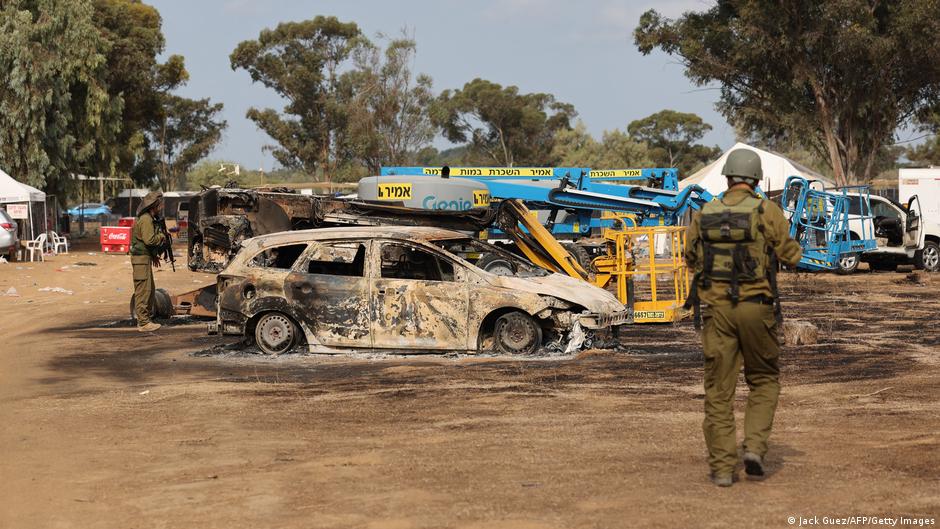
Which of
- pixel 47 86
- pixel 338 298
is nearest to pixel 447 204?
pixel 338 298

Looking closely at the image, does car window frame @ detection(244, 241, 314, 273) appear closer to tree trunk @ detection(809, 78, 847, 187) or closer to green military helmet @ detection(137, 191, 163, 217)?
green military helmet @ detection(137, 191, 163, 217)

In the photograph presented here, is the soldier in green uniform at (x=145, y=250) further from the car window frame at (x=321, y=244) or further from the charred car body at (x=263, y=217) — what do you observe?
the car window frame at (x=321, y=244)

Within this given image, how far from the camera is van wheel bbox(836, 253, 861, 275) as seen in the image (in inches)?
1012

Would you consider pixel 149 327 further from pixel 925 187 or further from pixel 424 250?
pixel 925 187

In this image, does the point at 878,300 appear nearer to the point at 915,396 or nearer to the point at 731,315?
the point at 915,396

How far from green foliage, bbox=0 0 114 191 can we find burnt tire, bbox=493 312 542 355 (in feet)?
115

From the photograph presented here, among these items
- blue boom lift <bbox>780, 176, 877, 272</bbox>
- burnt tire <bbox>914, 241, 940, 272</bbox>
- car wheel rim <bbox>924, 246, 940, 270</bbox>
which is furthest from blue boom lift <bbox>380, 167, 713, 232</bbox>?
car wheel rim <bbox>924, 246, 940, 270</bbox>

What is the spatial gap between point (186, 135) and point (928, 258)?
63800 millimetres

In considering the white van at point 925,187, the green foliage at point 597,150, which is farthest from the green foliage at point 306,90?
the white van at point 925,187

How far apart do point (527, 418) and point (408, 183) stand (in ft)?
23.1

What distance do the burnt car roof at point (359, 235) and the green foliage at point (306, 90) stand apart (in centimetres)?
5783

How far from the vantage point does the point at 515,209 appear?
15.3 meters

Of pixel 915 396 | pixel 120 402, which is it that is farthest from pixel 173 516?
pixel 915 396

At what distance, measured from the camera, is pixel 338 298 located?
1244 cm
